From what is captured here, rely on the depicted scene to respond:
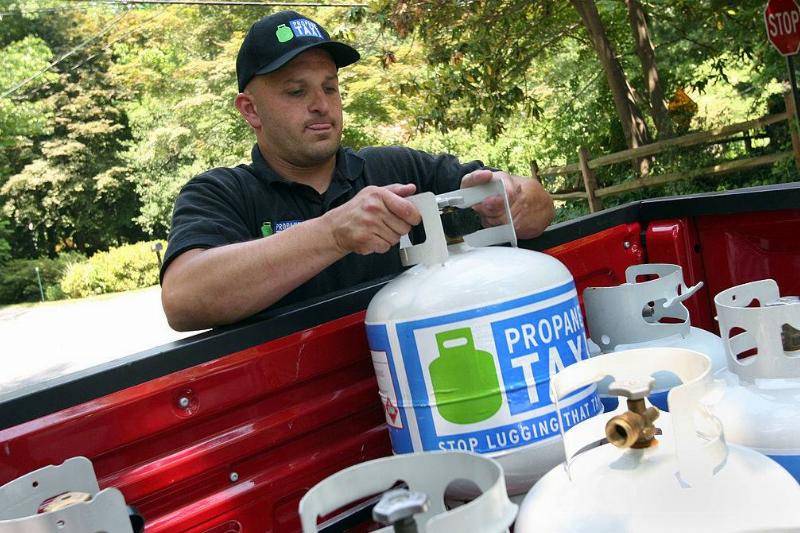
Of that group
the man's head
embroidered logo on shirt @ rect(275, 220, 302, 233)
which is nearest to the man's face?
the man's head

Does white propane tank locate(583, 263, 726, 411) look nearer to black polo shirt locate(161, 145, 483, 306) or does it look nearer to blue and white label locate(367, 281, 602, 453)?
blue and white label locate(367, 281, 602, 453)

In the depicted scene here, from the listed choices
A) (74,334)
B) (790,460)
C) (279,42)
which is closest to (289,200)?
(279,42)

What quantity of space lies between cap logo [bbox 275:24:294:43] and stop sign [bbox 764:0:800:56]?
24.2ft

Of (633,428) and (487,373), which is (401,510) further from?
(487,373)

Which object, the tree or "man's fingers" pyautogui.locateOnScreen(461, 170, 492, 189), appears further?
the tree

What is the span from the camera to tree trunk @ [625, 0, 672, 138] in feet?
44.8

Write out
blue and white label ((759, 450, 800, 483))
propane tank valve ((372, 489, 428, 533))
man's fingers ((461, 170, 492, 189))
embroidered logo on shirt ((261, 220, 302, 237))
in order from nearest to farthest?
propane tank valve ((372, 489, 428, 533)) < blue and white label ((759, 450, 800, 483)) < man's fingers ((461, 170, 492, 189)) < embroidered logo on shirt ((261, 220, 302, 237))

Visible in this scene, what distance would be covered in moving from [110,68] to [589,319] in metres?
34.7

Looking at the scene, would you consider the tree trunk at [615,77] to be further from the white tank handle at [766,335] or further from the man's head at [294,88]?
the white tank handle at [766,335]

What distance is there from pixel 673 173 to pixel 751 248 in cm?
1097

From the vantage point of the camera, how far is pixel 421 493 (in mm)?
1032

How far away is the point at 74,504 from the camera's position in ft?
4.37

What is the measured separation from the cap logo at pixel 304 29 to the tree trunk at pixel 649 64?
11.6 meters

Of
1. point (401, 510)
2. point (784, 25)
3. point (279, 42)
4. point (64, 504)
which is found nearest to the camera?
point (401, 510)
